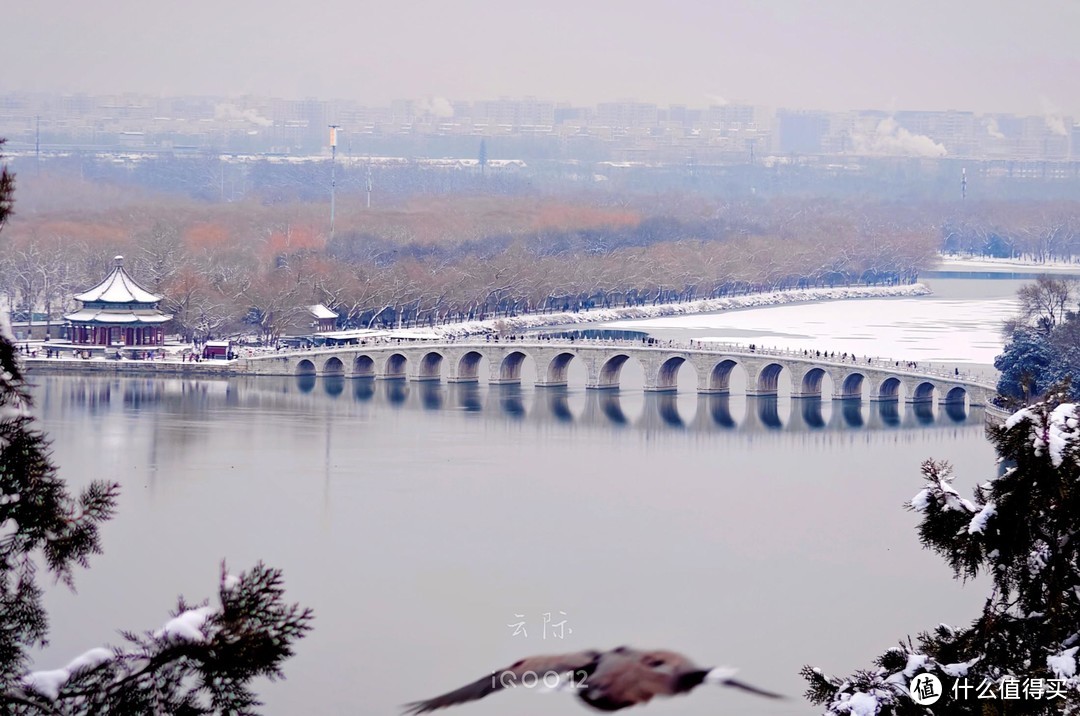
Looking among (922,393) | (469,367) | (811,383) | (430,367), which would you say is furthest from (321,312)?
(922,393)

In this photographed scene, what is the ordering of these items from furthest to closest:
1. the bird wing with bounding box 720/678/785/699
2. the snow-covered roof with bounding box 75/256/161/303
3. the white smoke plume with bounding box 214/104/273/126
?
the white smoke plume with bounding box 214/104/273/126, the snow-covered roof with bounding box 75/256/161/303, the bird wing with bounding box 720/678/785/699

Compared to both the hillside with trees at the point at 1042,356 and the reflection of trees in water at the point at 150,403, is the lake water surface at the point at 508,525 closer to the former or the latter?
the reflection of trees in water at the point at 150,403

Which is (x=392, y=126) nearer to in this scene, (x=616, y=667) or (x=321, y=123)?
(x=321, y=123)

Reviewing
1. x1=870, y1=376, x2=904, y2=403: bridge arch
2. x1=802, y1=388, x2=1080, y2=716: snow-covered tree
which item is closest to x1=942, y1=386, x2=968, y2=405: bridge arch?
x1=870, y1=376, x2=904, y2=403: bridge arch

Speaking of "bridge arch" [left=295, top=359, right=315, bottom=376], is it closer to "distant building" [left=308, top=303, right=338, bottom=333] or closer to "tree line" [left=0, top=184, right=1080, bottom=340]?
"tree line" [left=0, top=184, right=1080, bottom=340]

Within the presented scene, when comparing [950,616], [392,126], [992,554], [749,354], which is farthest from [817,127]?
[992,554]
